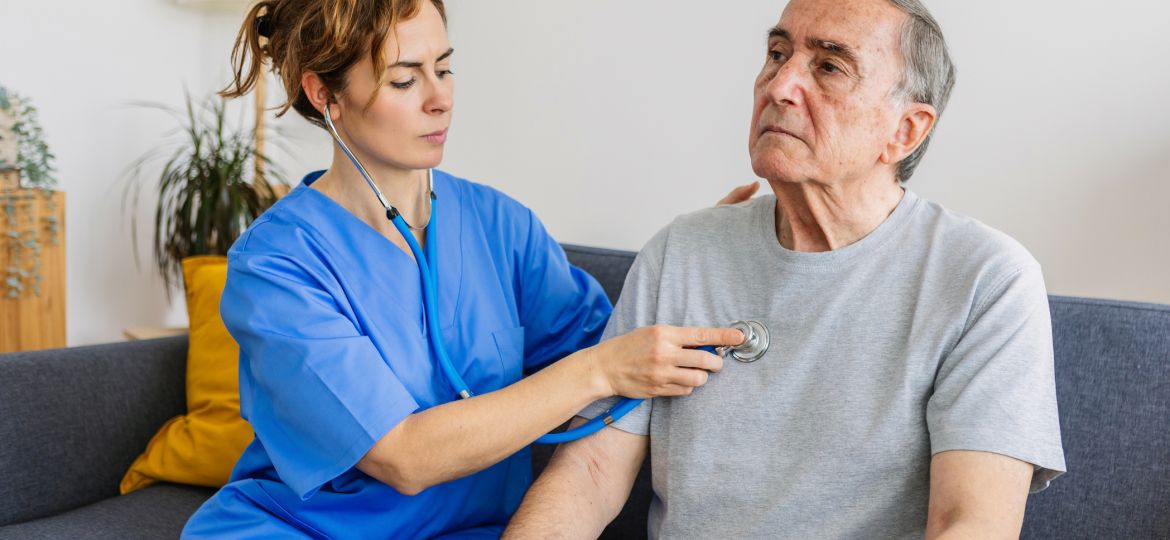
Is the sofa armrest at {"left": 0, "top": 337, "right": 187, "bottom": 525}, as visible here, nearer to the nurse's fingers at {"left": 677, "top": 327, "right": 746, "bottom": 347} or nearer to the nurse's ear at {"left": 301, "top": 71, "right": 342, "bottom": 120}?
the nurse's ear at {"left": 301, "top": 71, "right": 342, "bottom": 120}

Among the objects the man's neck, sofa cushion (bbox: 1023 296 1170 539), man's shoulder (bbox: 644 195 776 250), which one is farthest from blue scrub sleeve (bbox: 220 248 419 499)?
sofa cushion (bbox: 1023 296 1170 539)

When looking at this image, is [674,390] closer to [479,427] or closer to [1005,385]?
[479,427]

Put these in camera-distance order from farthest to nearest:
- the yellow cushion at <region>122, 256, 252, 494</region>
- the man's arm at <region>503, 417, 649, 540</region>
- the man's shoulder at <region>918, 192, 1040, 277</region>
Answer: the yellow cushion at <region>122, 256, 252, 494</region> < the man's arm at <region>503, 417, 649, 540</region> < the man's shoulder at <region>918, 192, 1040, 277</region>

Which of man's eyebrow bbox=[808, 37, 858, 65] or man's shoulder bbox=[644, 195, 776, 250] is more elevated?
man's eyebrow bbox=[808, 37, 858, 65]

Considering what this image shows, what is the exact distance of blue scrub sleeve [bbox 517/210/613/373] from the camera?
1500 mm

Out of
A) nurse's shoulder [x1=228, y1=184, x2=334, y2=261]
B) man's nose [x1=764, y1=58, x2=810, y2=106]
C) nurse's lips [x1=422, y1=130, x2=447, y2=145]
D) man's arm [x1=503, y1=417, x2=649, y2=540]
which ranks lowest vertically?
man's arm [x1=503, y1=417, x2=649, y2=540]

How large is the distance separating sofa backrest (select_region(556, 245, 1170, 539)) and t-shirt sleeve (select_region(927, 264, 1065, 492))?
0.31 m

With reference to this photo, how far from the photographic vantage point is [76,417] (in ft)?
5.69

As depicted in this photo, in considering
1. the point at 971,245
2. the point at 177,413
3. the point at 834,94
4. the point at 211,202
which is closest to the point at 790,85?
the point at 834,94

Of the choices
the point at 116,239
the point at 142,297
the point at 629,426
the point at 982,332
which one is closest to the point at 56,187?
the point at 116,239

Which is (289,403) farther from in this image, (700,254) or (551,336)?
(700,254)

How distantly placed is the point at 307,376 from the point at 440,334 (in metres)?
0.22

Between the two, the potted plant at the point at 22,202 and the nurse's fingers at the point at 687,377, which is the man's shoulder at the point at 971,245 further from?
the potted plant at the point at 22,202

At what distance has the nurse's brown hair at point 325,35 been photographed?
1287 mm
